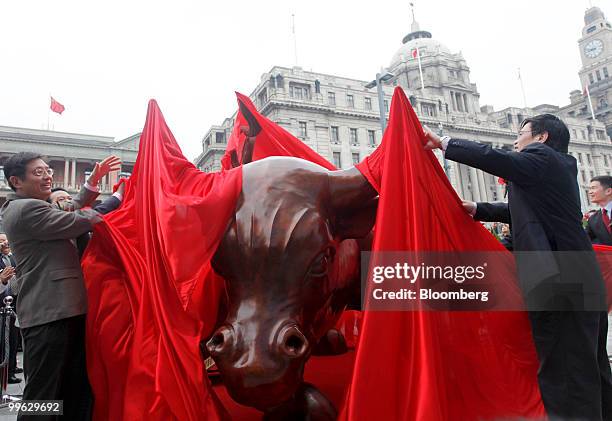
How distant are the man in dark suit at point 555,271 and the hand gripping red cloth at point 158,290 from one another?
66.7 inches

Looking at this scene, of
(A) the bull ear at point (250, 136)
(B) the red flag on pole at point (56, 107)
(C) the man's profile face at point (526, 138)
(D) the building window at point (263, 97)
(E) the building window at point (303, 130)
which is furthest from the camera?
(D) the building window at point (263, 97)

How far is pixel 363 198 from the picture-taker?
9.61 ft

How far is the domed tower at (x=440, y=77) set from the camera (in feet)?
214

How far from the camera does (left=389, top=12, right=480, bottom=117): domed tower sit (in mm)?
65250

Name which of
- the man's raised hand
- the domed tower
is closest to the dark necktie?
the man's raised hand

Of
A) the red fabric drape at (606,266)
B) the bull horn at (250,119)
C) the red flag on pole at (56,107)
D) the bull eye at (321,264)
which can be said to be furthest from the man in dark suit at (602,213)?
the red flag on pole at (56,107)

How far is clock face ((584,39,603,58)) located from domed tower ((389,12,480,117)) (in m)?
46.4

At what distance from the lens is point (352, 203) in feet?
9.50

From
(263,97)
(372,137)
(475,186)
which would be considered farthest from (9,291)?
(475,186)

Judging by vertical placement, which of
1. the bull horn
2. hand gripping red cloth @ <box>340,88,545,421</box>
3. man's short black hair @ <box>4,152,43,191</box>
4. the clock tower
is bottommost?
hand gripping red cloth @ <box>340,88,545,421</box>

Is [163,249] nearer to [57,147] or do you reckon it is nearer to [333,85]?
[57,147]

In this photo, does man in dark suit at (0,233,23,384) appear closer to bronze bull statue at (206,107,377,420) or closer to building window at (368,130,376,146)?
bronze bull statue at (206,107,377,420)

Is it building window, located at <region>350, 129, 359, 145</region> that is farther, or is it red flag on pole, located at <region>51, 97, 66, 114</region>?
building window, located at <region>350, 129, 359, 145</region>

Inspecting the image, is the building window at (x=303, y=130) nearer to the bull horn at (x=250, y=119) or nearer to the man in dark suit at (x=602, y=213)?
the man in dark suit at (x=602, y=213)
